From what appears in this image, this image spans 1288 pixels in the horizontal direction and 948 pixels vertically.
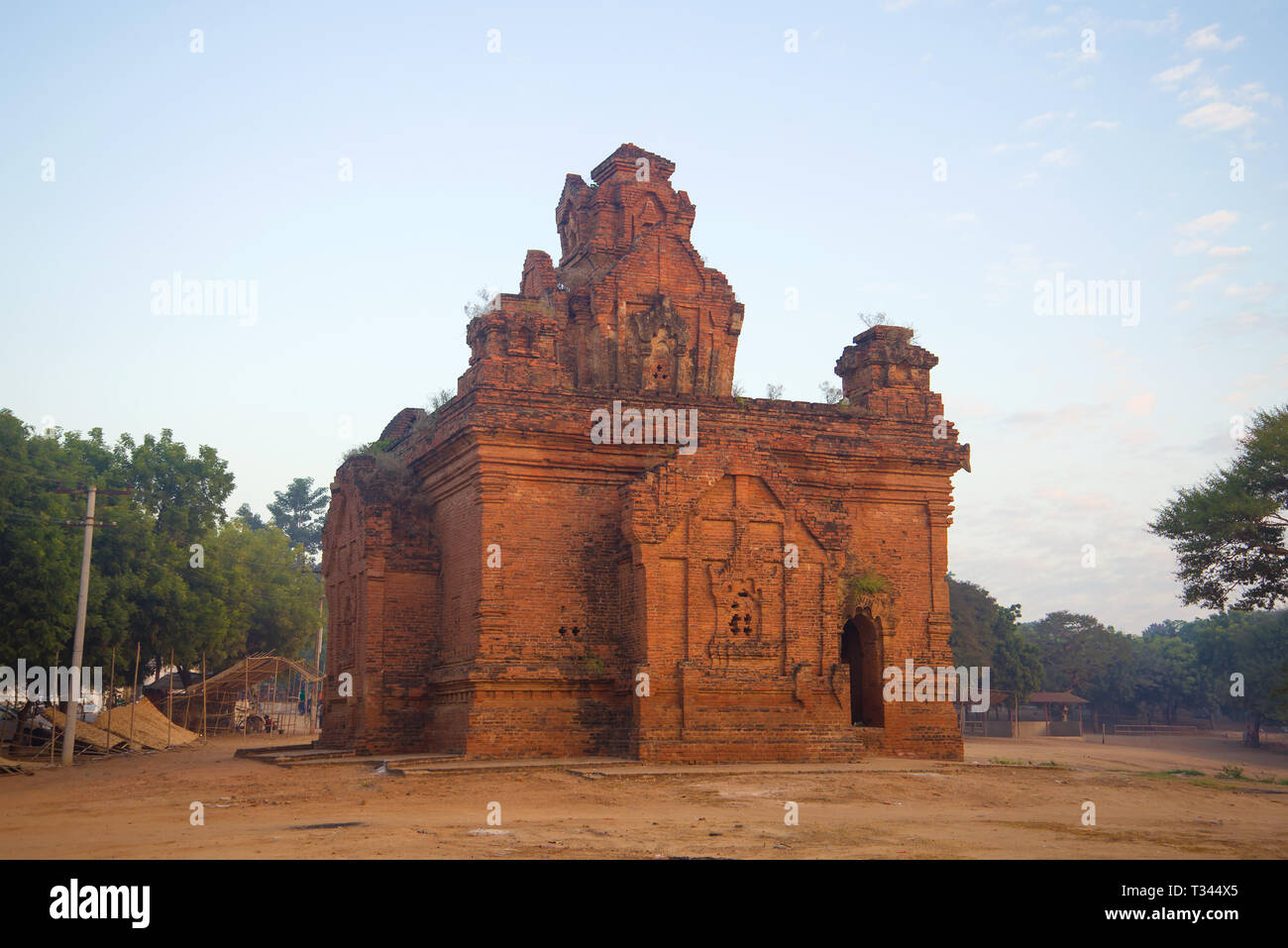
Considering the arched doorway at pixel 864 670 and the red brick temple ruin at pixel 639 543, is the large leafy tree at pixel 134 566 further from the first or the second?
the arched doorway at pixel 864 670

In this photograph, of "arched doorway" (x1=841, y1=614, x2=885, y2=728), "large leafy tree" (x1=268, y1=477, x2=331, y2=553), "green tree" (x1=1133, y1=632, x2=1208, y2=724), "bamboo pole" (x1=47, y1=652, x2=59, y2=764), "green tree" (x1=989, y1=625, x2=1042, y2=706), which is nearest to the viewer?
"arched doorway" (x1=841, y1=614, x2=885, y2=728)

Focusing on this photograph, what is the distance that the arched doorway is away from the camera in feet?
71.5

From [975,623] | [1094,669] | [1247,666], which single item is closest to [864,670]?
[975,623]

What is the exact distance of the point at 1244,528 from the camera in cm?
3253

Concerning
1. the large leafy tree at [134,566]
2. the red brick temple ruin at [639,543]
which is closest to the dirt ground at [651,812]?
the red brick temple ruin at [639,543]

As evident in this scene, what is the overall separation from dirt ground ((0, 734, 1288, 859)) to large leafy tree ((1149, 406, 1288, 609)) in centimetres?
1393

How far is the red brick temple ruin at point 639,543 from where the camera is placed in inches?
739

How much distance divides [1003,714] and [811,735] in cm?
3882

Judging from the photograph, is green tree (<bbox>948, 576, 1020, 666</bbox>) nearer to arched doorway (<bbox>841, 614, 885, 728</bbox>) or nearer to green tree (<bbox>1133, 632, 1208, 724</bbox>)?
green tree (<bbox>1133, 632, 1208, 724</bbox>)

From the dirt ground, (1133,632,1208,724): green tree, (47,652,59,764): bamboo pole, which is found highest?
the dirt ground

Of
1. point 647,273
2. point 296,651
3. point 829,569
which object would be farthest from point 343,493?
point 296,651

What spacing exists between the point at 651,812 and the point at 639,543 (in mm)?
6178

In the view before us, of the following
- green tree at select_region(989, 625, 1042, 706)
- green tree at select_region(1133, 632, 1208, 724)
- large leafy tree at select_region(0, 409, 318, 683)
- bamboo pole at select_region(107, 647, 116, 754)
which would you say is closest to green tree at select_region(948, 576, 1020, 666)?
green tree at select_region(989, 625, 1042, 706)

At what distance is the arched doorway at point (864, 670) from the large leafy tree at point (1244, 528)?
1565 centimetres
